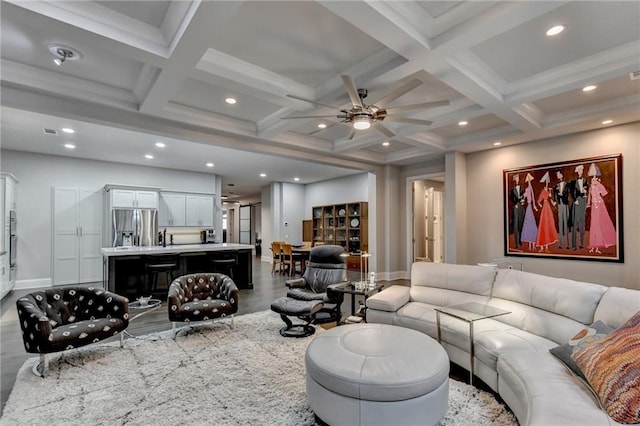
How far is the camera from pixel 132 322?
4.29 metres

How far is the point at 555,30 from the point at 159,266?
6.18 metres

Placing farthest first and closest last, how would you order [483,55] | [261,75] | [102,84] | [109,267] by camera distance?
[109,267] < [102,84] < [261,75] < [483,55]

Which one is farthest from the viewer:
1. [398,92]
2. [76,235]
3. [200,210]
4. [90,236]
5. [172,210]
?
[200,210]

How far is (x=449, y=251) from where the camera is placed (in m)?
6.02

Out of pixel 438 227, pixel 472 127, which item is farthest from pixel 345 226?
pixel 472 127

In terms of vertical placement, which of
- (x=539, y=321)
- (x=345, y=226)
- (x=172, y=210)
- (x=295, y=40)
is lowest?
(x=539, y=321)

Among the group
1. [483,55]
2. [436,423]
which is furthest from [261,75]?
[436,423]

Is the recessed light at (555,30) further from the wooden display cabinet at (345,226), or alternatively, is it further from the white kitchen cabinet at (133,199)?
Answer: the white kitchen cabinet at (133,199)

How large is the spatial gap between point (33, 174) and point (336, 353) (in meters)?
7.97

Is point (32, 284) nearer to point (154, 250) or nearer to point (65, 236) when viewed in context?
point (65, 236)

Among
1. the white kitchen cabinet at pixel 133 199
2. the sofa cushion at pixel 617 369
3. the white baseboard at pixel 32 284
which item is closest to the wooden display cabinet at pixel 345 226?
the white kitchen cabinet at pixel 133 199

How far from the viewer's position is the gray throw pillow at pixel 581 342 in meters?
2.00

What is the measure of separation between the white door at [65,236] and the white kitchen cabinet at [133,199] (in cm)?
81

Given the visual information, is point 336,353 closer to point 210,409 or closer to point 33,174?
point 210,409
